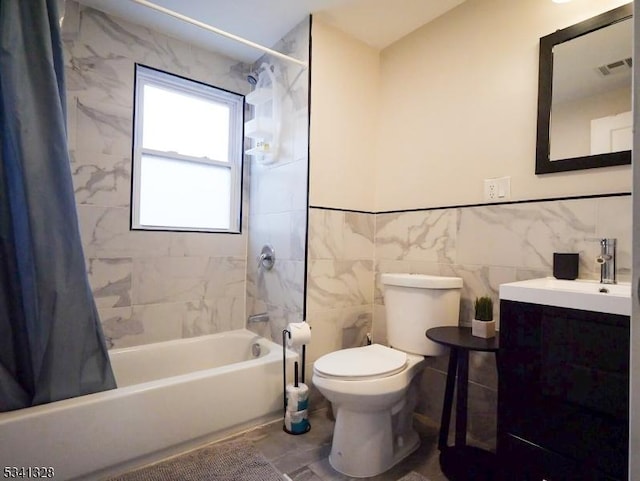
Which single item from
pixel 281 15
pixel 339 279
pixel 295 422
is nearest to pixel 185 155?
pixel 281 15

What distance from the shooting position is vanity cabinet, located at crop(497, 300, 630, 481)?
38.3 inches

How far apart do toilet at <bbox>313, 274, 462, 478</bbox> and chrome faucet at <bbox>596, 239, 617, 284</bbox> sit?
56 centimetres

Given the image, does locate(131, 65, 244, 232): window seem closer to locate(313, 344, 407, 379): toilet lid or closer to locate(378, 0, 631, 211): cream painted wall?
locate(378, 0, 631, 211): cream painted wall

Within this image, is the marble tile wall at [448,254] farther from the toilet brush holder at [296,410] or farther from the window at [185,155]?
the window at [185,155]

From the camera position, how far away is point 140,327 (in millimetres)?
2182

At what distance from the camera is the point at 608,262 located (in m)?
1.35

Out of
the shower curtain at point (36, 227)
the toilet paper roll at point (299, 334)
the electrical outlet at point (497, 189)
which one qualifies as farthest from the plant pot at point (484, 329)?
the shower curtain at point (36, 227)

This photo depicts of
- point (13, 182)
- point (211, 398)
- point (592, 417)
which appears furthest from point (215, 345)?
point (592, 417)

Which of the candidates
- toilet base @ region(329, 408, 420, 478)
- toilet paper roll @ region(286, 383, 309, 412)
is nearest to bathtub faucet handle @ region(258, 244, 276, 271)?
toilet paper roll @ region(286, 383, 309, 412)

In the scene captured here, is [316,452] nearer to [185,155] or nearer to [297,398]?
[297,398]

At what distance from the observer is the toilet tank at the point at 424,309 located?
5.57 ft

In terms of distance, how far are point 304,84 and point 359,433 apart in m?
1.92

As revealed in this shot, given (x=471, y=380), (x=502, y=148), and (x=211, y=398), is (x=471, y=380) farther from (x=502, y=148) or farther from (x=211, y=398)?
(x=211, y=398)

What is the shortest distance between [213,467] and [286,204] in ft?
4.75
